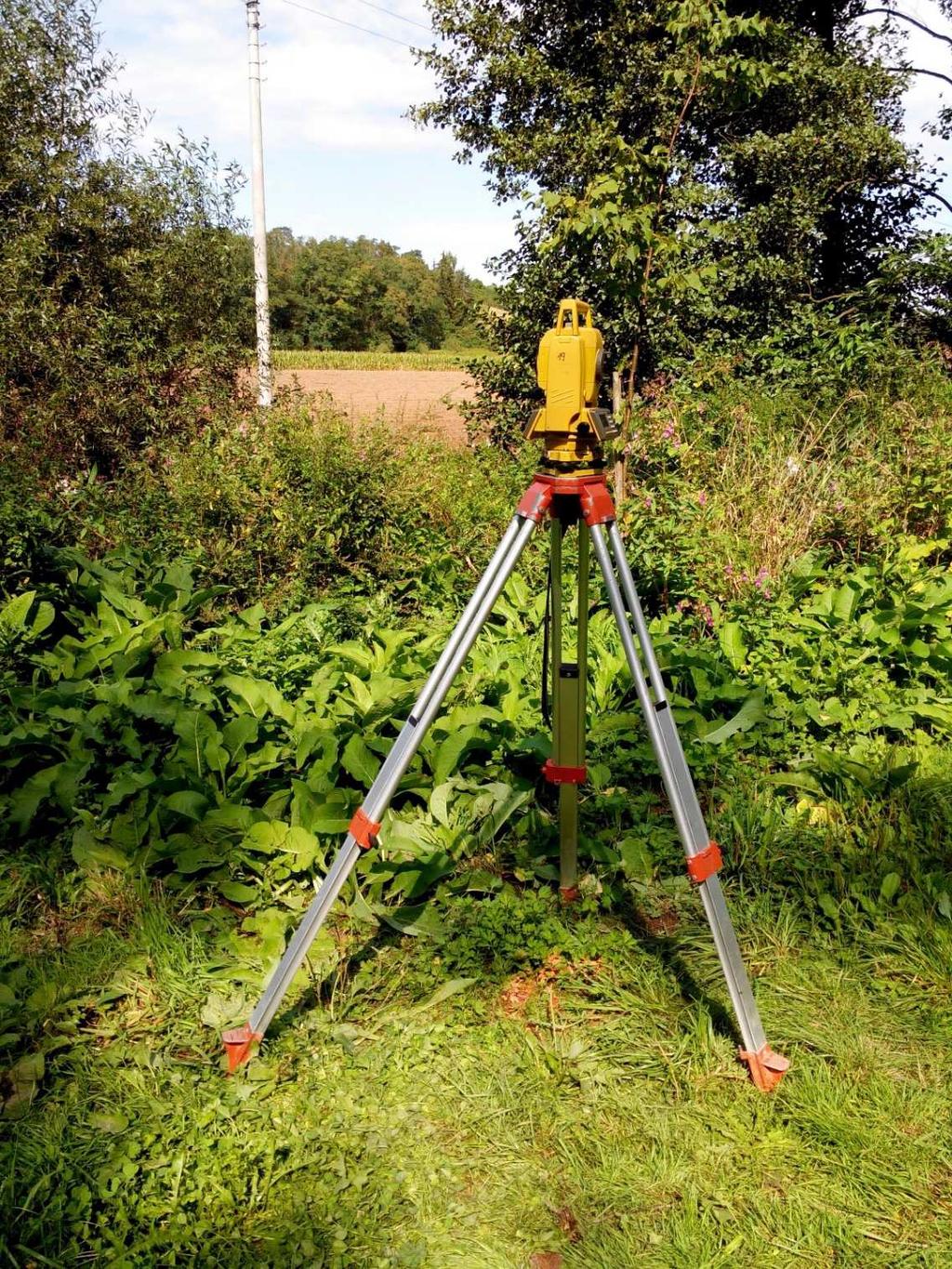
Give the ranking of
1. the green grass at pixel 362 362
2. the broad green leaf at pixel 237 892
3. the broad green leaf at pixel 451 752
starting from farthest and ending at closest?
the green grass at pixel 362 362
the broad green leaf at pixel 451 752
the broad green leaf at pixel 237 892

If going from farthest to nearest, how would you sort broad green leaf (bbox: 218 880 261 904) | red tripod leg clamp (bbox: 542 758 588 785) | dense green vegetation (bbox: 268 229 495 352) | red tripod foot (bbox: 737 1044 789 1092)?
1. dense green vegetation (bbox: 268 229 495 352)
2. broad green leaf (bbox: 218 880 261 904)
3. red tripod leg clamp (bbox: 542 758 588 785)
4. red tripod foot (bbox: 737 1044 789 1092)

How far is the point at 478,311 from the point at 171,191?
327 centimetres

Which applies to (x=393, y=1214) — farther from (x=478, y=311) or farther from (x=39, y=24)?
(x=478, y=311)

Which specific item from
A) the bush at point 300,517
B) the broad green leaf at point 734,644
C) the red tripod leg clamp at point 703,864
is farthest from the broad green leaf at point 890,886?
the bush at point 300,517

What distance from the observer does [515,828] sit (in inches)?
114

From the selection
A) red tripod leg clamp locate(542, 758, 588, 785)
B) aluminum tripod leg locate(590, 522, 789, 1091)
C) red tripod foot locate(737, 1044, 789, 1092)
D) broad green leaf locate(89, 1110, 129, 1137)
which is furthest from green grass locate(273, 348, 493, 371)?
red tripod foot locate(737, 1044, 789, 1092)

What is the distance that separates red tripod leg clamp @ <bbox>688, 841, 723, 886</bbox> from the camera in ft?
6.50

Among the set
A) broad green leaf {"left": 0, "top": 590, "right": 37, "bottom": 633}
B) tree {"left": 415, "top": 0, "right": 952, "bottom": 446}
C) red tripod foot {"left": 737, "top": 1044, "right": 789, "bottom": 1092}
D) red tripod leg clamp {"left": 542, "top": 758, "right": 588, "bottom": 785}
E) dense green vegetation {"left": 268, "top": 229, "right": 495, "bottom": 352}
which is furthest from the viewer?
dense green vegetation {"left": 268, "top": 229, "right": 495, "bottom": 352}

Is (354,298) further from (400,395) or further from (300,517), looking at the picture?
(300,517)

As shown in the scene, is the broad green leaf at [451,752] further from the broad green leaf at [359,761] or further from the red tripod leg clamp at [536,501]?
the red tripod leg clamp at [536,501]

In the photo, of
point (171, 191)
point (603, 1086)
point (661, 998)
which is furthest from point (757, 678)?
point (171, 191)

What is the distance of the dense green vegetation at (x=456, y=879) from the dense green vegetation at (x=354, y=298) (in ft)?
172

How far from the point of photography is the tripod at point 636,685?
1989 millimetres

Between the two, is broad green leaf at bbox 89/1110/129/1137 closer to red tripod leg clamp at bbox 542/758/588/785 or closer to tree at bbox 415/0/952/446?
red tripod leg clamp at bbox 542/758/588/785
